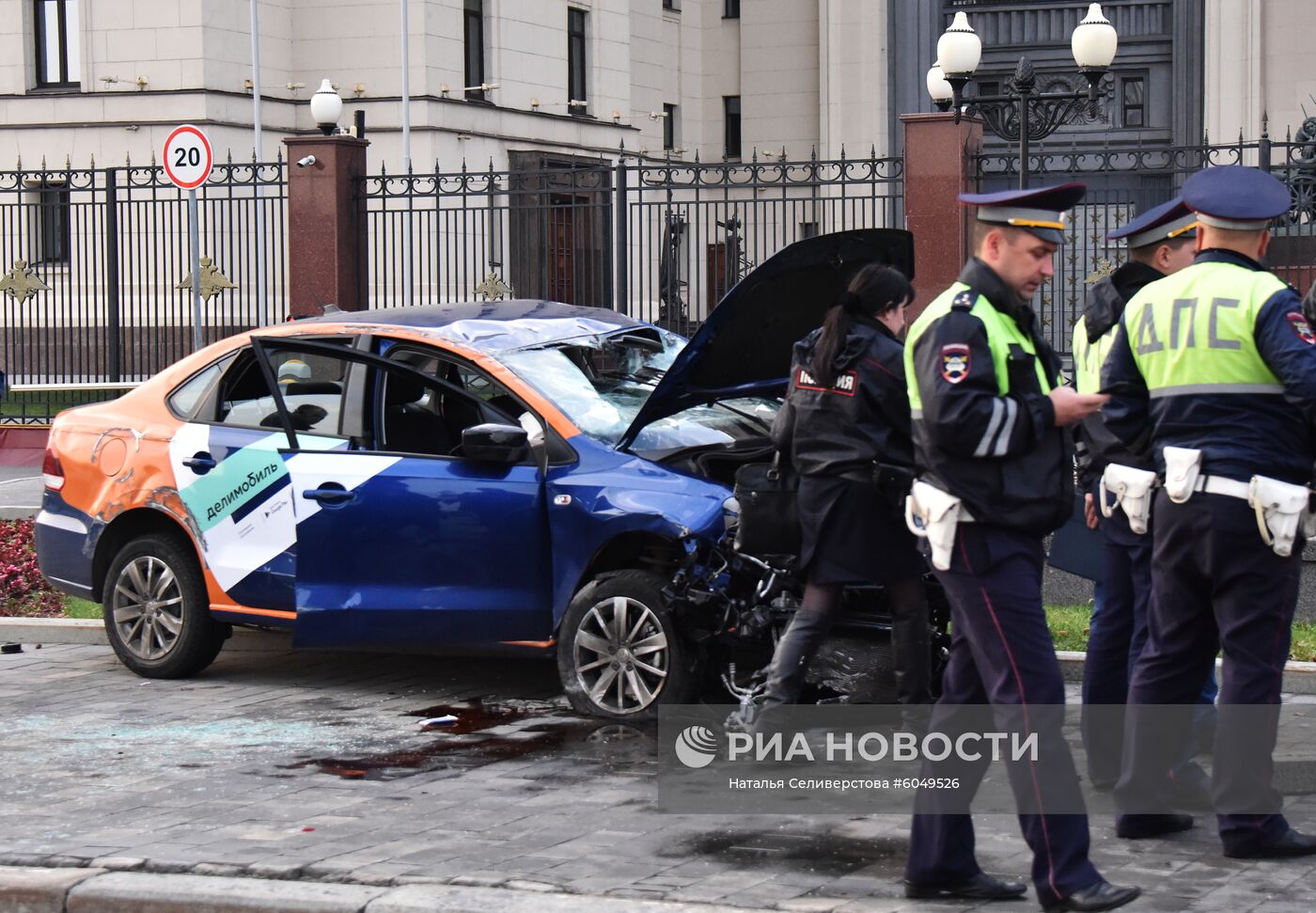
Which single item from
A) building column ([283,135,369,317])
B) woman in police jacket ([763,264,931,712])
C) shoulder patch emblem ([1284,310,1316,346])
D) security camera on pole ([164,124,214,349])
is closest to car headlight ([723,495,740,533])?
woman in police jacket ([763,264,931,712])

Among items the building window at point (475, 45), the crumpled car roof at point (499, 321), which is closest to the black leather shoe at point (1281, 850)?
the crumpled car roof at point (499, 321)

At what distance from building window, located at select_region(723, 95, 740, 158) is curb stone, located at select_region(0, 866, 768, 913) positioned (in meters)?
42.0

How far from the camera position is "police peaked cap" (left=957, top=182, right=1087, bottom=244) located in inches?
201

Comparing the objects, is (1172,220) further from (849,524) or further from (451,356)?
(451,356)

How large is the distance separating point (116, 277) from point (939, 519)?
16.2 meters

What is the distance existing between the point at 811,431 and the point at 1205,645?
5.53 ft

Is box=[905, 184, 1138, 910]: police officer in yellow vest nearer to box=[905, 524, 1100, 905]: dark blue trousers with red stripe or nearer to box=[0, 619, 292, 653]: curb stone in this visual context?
box=[905, 524, 1100, 905]: dark blue trousers with red stripe

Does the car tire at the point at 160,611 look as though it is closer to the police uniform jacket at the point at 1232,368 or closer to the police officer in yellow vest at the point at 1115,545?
the police officer in yellow vest at the point at 1115,545

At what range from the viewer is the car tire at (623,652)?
7516 millimetres

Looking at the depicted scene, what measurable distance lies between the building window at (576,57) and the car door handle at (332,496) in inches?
1225

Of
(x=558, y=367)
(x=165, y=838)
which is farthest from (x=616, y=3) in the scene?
(x=165, y=838)

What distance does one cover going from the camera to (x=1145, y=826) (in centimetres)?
578

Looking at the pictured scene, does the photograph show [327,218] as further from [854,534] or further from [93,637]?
[854,534]

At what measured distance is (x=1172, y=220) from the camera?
6496 millimetres
